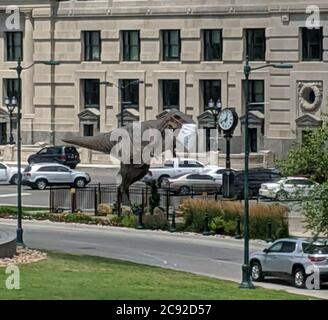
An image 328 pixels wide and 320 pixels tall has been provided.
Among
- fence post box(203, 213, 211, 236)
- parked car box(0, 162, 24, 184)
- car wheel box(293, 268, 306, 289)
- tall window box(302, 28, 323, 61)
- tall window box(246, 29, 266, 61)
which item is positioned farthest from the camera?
tall window box(246, 29, 266, 61)

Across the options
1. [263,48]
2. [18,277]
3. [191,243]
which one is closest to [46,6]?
[263,48]

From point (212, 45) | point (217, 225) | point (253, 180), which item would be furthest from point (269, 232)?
point (212, 45)

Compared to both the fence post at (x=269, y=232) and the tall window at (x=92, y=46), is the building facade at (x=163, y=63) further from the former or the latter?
the fence post at (x=269, y=232)

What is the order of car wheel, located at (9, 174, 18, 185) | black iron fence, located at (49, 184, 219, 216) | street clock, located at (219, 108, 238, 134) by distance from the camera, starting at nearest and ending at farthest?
black iron fence, located at (49, 184, 219, 216)
street clock, located at (219, 108, 238, 134)
car wheel, located at (9, 174, 18, 185)

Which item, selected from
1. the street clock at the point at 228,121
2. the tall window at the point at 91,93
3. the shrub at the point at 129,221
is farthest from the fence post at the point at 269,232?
the tall window at the point at 91,93

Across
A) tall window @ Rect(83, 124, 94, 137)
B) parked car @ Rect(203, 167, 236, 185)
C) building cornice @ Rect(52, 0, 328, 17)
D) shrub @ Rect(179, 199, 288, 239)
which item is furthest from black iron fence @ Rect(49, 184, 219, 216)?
tall window @ Rect(83, 124, 94, 137)

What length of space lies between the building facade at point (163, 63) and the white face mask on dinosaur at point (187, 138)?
410 centimetres

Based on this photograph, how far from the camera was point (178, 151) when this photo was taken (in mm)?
77938

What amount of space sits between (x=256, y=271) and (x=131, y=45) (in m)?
47.1

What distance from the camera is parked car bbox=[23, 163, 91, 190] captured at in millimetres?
69875

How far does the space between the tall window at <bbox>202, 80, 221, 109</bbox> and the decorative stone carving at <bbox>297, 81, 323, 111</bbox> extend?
6061mm

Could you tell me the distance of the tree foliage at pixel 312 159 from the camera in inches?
1346

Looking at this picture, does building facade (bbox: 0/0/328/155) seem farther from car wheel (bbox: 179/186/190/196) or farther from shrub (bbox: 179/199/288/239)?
shrub (bbox: 179/199/288/239)

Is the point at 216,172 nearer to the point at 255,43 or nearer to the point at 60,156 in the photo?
the point at 60,156
